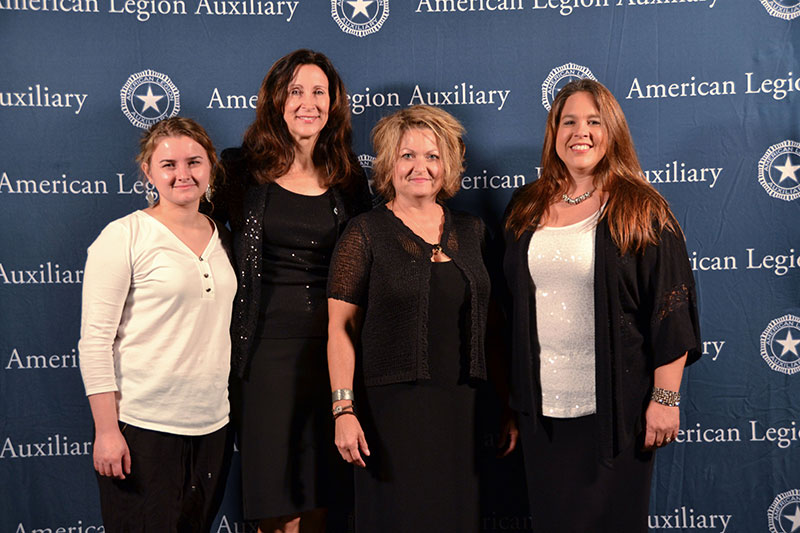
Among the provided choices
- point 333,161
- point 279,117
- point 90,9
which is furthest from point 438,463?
point 90,9

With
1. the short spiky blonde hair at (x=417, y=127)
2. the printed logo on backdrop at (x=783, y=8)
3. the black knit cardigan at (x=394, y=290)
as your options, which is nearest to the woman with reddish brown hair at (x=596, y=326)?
the black knit cardigan at (x=394, y=290)

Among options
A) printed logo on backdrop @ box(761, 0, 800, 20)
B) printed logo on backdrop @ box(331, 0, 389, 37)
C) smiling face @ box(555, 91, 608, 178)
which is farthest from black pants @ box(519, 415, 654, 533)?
printed logo on backdrop @ box(761, 0, 800, 20)

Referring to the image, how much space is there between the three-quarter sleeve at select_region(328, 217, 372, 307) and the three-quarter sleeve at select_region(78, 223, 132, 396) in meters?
0.59

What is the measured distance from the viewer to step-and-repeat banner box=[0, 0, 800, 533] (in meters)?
2.63

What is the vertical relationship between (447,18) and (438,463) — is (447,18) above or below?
above

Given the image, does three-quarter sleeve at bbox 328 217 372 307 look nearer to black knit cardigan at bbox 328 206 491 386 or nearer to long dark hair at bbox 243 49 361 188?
black knit cardigan at bbox 328 206 491 386

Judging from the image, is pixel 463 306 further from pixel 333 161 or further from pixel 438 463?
pixel 333 161

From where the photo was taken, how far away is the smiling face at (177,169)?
6.40 ft

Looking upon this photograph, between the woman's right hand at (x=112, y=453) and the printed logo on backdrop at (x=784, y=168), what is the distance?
8.04 feet

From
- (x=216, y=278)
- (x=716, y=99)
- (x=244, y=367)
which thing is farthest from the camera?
(x=716, y=99)

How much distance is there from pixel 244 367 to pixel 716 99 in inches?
79.7

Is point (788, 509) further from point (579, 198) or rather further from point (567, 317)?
point (579, 198)

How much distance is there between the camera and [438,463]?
6.77 feet

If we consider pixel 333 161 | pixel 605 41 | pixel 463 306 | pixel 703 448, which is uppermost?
pixel 605 41
